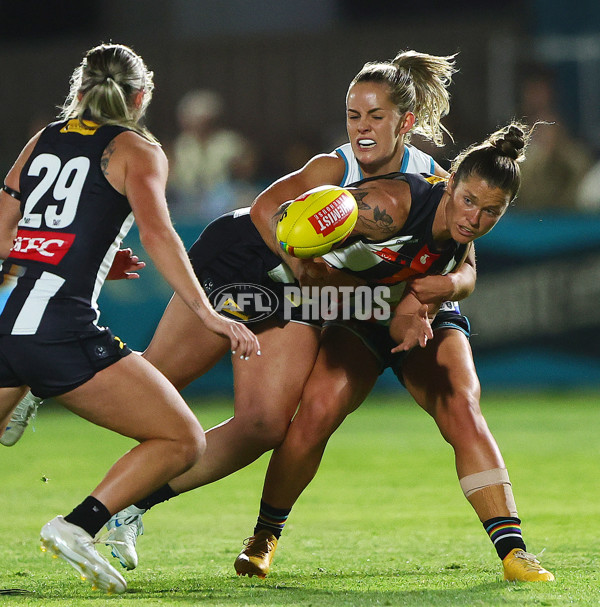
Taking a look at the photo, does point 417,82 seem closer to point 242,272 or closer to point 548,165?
point 242,272

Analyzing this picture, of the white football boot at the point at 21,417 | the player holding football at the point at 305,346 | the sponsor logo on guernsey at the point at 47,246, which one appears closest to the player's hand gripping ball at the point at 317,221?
the player holding football at the point at 305,346

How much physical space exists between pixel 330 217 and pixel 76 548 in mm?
1674

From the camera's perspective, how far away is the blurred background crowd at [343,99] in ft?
38.1

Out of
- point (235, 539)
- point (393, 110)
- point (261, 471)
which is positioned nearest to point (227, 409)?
point (261, 471)

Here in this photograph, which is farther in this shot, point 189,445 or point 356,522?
point 356,522

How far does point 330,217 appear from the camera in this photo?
15.3ft

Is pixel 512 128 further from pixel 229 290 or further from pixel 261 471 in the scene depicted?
pixel 261 471

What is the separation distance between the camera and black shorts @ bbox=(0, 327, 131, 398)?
4.24m

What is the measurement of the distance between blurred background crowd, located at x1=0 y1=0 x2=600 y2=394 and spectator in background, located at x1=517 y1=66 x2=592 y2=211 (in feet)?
0.05

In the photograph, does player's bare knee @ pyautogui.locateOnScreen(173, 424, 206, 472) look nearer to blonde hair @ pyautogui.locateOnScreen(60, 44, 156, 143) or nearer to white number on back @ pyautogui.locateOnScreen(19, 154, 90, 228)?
white number on back @ pyautogui.locateOnScreen(19, 154, 90, 228)

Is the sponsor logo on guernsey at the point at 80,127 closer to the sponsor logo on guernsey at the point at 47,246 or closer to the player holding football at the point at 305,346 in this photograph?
the sponsor logo on guernsey at the point at 47,246

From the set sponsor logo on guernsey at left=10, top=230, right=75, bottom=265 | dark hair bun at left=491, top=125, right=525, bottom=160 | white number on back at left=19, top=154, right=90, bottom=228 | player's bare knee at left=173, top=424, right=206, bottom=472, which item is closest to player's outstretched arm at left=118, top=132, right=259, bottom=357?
white number on back at left=19, top=154, right=90, bottom=228

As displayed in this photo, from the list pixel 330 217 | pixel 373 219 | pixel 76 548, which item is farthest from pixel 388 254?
pixel 76 548

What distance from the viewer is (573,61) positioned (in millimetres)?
13805
